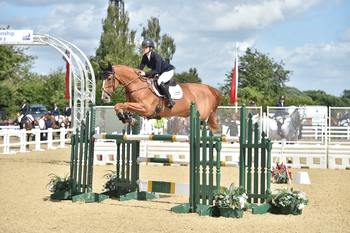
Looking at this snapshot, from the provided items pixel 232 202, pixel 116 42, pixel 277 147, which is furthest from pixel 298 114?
pixel 116 42

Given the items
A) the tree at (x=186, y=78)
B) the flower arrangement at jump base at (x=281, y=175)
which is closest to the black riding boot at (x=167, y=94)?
the flower arrangement at jump base at (x=281, y=175)

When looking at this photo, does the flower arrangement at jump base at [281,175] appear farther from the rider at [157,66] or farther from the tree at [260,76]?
the tree at [260,76]

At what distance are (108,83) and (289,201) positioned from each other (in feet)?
11.3

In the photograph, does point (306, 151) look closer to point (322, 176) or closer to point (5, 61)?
point (322, 176)

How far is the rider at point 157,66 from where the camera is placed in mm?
9594

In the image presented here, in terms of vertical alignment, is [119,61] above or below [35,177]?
above

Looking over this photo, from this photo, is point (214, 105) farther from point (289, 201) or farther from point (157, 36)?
point (157, 36)

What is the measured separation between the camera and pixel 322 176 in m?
13.4

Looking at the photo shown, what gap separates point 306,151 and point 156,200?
24.6 ft

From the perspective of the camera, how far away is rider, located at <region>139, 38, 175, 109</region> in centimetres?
959

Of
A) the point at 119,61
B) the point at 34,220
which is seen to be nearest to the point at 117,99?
the point at 119,61

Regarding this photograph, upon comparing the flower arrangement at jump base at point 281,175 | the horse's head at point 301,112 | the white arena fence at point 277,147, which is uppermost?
the horse's head at point 301,112

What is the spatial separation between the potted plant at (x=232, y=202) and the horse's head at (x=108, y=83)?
2626 millimetres

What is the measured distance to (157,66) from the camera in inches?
380
